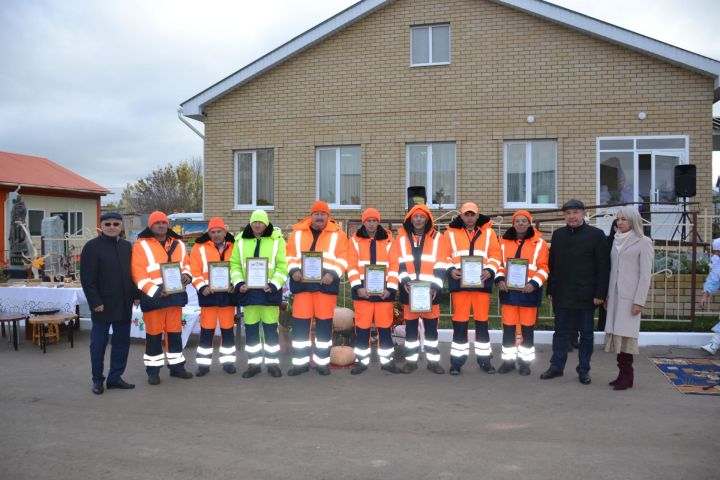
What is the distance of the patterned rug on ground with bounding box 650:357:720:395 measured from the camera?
6375 millimetres

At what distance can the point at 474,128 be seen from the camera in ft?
46.5

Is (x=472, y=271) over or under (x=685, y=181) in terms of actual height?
under

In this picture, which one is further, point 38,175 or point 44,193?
point 38,175

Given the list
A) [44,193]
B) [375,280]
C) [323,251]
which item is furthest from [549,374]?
[44,193]

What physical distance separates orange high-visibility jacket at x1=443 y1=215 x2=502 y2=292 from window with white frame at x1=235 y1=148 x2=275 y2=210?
917 centimetres

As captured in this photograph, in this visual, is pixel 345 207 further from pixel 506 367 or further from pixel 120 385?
pixel 120 385

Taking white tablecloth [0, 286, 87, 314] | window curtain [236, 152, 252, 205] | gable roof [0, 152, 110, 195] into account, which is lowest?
white tablecloth [0, 286, 87, 314]

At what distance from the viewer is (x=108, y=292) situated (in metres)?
6.52

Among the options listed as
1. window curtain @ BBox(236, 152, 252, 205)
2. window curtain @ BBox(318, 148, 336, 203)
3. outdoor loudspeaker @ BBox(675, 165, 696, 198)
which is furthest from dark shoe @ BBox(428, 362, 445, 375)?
window curtain @ BBox(236, 152, 252, 205)

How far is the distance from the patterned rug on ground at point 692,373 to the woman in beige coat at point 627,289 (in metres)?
0.68

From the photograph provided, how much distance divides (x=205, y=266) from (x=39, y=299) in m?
4.37

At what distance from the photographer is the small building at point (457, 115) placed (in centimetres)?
1340

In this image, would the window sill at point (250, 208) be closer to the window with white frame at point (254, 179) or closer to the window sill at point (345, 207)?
the window with white frame at point (254, 179)

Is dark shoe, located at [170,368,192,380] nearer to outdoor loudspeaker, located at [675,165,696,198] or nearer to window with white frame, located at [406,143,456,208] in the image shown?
window with white frame, located at [406,143,456,208]
